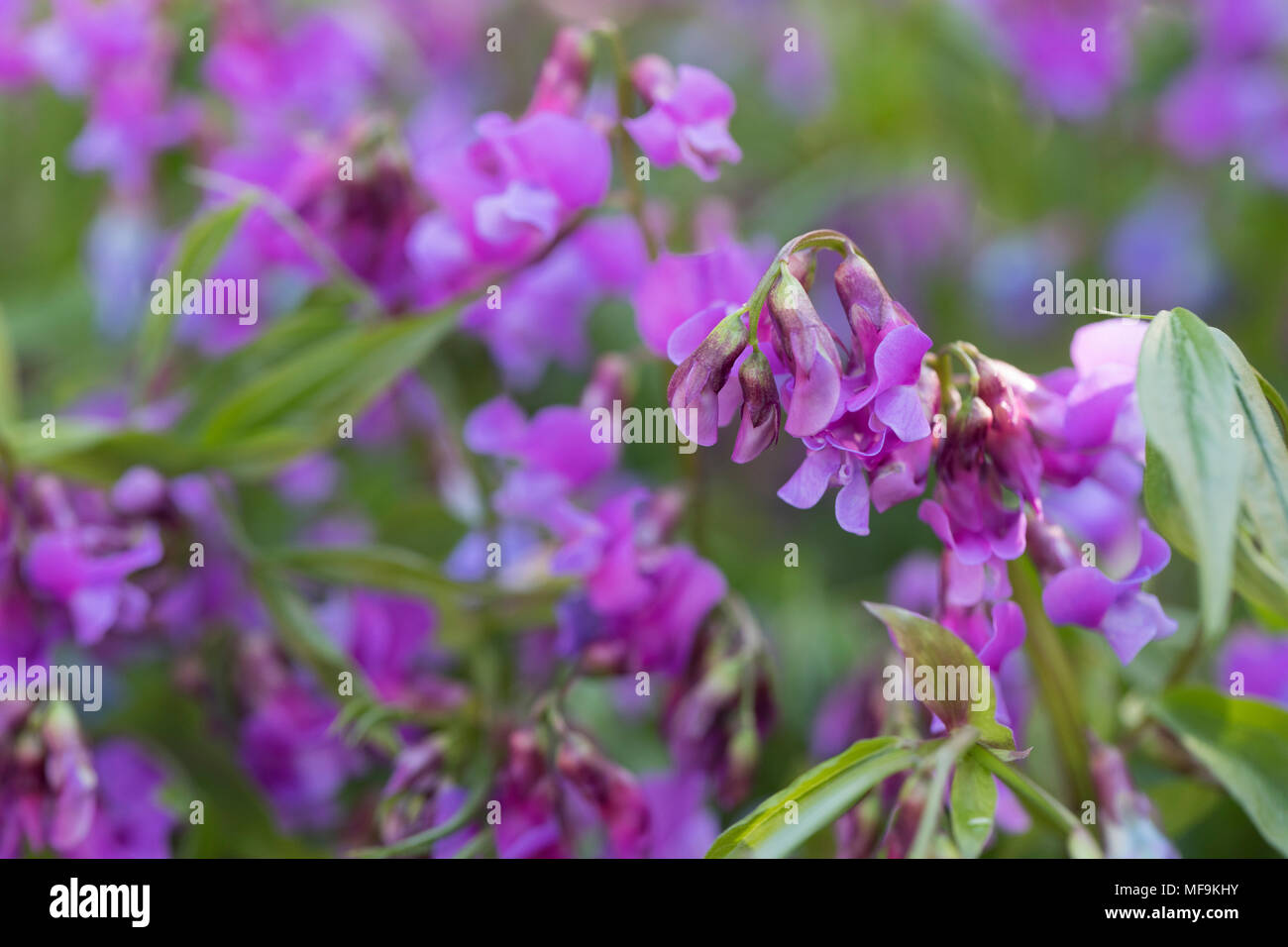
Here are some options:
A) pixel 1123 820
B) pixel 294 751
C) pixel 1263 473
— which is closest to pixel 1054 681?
pixel 1123 820

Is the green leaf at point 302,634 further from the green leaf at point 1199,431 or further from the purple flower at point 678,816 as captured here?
A: the green leaf at point 1199,431

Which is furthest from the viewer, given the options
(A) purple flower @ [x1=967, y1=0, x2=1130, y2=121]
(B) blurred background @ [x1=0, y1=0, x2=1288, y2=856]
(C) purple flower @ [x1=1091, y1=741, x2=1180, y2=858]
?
(A) purple flower @ [x1=967, y1=0, x2=1130, y2=121]

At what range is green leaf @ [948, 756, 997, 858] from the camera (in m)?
0.56

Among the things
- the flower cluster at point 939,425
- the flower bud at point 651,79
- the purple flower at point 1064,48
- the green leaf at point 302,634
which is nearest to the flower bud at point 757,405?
the flower cluster at point 939,425

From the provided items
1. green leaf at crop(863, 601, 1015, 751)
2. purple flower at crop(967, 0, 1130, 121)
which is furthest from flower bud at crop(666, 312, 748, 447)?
purple flower at crop(967, 0, 1130, 121)

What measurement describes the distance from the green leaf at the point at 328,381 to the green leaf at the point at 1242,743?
51cm

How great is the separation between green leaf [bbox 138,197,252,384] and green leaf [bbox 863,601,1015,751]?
52 centimetres

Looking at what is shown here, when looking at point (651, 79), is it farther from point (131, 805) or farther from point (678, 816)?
point (131, 805)

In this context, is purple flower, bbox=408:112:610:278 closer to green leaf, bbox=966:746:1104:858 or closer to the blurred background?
the blurred background

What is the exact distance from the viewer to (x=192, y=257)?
87 cm

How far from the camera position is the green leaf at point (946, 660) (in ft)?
1.92

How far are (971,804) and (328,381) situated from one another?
0.51 metres

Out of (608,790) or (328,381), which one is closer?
(608,790)
